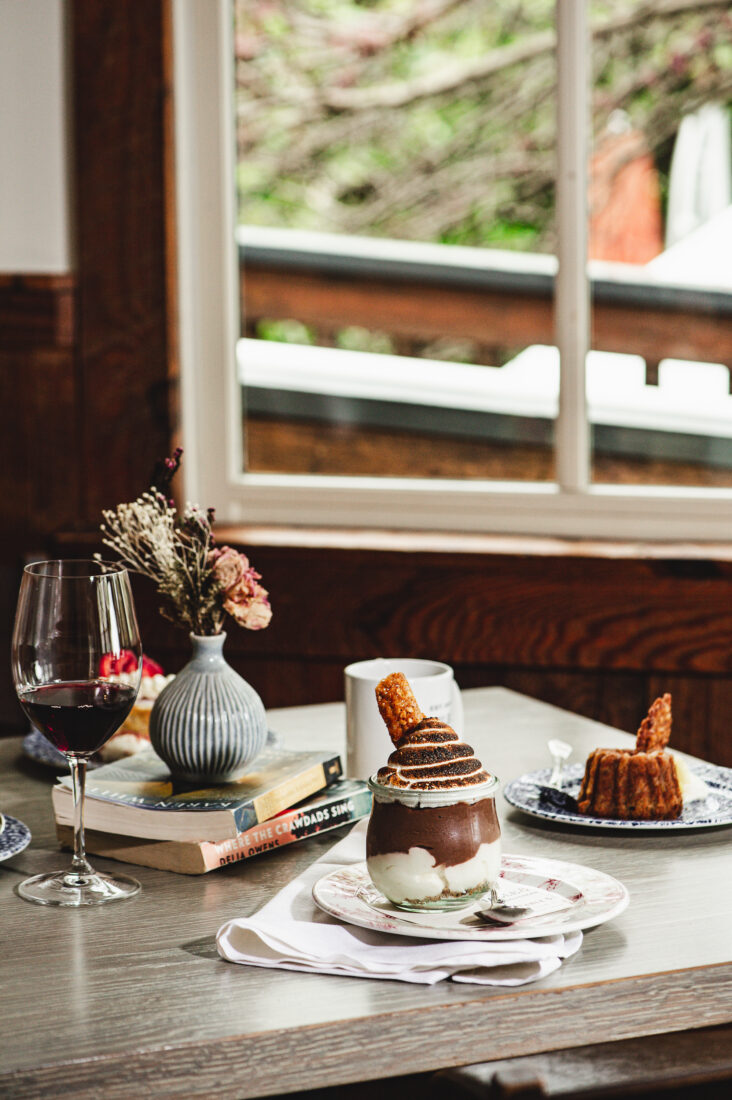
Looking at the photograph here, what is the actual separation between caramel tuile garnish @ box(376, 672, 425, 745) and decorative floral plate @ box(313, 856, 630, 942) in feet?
0.41

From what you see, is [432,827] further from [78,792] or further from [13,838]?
[13,838]

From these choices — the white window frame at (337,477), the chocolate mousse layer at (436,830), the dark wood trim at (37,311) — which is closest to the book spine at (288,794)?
the chocolate mousse layer at (436,830)

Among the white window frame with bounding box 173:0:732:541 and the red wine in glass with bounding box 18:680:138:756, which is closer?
the red wine in glass with bounding box 18:680:138:756

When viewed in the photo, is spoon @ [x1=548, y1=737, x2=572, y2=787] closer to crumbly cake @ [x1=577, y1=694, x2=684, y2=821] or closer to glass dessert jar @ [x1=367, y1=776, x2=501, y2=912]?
crumbly cake @ [x1=577, y1=694, x2=684, y2=821]

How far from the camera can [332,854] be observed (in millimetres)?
1159

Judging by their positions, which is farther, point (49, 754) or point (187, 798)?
point (49, 754)

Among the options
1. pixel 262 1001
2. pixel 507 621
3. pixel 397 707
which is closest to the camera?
pixel 262 1001

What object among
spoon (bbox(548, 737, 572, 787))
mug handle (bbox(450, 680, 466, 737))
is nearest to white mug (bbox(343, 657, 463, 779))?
mug handle (bbox(450, 680, 466, 737))

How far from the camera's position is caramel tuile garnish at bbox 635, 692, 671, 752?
51.2 inches

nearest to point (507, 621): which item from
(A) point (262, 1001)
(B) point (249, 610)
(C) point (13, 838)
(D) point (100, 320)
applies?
(D) point (100, 320)

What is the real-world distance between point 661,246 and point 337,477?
2.39ft

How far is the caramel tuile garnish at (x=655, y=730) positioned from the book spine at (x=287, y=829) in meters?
0.26

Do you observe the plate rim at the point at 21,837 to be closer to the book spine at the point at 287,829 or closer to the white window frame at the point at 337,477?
the book spine at the point at 287,829

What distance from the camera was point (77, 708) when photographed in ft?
3.56
